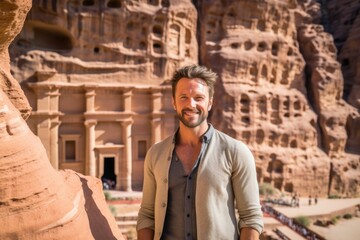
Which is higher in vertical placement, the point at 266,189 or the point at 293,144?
the point at 293,144

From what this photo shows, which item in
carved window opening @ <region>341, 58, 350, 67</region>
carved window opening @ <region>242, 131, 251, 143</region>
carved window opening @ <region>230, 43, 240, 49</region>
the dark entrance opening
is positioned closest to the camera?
the dark entrance opening

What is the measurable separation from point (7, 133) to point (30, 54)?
17.7 metres

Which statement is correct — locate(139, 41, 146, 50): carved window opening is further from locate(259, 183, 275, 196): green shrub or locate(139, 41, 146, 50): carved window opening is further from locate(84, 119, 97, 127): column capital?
locate(259, 183, 275, 196): green shrub

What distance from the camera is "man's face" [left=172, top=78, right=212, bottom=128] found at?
2.89 meters

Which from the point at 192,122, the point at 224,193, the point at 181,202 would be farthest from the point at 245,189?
the point at 192,122

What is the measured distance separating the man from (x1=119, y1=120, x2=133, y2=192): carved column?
60.0 feet

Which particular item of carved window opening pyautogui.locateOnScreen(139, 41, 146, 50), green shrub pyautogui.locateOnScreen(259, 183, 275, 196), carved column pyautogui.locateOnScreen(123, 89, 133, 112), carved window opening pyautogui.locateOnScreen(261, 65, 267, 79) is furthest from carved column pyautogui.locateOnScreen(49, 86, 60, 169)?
carved window opening pyautogui.locateOnScreen(261, 65, 267, 79)

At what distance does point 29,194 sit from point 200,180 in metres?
2.33

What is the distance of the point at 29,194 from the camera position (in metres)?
3.89

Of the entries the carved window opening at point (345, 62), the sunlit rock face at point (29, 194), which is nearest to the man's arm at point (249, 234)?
the sunlit rock face at point (29, 194)

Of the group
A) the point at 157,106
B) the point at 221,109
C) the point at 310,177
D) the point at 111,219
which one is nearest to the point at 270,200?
the point at 310,177

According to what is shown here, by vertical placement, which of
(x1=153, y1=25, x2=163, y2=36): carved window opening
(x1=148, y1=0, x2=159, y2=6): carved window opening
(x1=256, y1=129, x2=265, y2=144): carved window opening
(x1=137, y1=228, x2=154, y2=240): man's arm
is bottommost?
(x1=256, y1=129, x2=265, y2=144): carved window opening

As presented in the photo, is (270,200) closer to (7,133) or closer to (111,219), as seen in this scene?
(111,219)

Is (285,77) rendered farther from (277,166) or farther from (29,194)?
(29,194)
